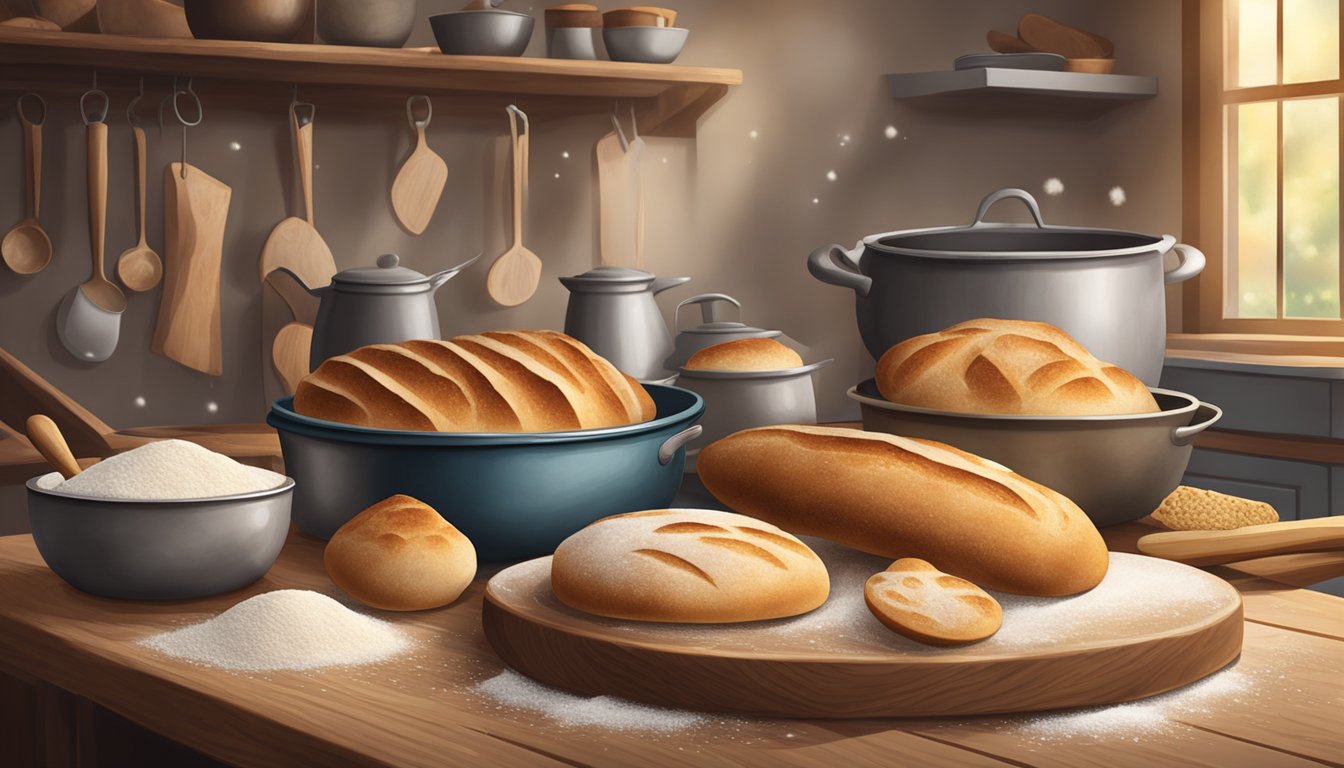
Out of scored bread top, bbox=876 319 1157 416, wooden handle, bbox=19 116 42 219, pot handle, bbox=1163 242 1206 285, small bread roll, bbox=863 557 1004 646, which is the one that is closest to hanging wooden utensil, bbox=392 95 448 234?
wooden handle, bbox=19 116 42 219

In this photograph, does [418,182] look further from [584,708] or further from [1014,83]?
[584,708]

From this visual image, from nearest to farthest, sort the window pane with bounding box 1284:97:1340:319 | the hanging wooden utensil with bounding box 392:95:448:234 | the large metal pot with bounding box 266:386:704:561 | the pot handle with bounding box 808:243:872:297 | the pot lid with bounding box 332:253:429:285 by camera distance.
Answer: the large metal pot with bounding box 266:386:704:561
the pot handle with bounding box 808:243:872:297
the pot lid with bounding box 332:253:429:285
the hanging wooden utensil with bounding box 392:95:448:234
the window pane with bounding box 1284:97:1340:319

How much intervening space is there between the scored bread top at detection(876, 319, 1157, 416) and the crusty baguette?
117 mm

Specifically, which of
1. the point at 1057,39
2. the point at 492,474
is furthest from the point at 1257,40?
the point at 492,474

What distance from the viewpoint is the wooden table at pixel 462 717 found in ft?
1.75

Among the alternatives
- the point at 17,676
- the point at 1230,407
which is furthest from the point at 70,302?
the point at 1230,407

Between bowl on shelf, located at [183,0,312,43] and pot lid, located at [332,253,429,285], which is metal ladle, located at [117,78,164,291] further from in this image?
pot lid, located at [332,253,429,285]

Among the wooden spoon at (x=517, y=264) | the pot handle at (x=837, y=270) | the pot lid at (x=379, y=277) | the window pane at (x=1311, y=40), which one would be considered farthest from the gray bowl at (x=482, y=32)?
the window pane at (x=1311, y=40)

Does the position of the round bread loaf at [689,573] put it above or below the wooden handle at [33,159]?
below

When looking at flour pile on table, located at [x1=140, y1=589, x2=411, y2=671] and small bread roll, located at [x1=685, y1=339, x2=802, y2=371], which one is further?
small bread roll, located at [x1=685, y1=339, x2=802, y2=371]

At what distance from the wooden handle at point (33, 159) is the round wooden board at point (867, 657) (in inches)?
60.7

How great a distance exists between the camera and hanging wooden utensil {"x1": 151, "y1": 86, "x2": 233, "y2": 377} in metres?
1.97

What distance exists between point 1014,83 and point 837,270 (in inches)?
56.9

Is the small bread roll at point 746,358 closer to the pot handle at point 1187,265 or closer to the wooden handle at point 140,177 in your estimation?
the pot handle at point 1187,265
